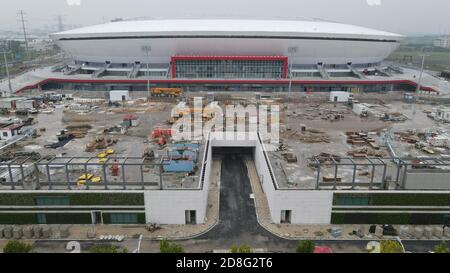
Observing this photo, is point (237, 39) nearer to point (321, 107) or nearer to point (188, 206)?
point (321, 107)

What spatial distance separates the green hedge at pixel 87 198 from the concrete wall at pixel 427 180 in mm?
18461

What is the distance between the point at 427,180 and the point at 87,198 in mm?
23295

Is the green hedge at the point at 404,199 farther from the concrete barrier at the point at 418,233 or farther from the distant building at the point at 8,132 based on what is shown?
the distant building at the point at 8,132

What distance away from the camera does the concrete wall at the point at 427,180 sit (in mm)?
22375

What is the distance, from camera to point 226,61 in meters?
Answer: 65.4

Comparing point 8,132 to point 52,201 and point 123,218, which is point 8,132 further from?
point 123,218

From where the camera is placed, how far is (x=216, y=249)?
64.1 feet

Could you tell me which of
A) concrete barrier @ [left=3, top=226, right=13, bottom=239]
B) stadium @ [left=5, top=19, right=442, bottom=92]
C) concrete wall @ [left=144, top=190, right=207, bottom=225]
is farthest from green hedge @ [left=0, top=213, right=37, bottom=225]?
stadium @ [left=5, top=19, right=442, bottom=92]

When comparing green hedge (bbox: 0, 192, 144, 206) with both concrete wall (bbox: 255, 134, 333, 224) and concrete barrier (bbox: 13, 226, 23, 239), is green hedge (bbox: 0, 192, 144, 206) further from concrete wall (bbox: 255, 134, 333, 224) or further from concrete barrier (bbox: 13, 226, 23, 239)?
concrete wall (bbox: 255, 134, 333, 224)

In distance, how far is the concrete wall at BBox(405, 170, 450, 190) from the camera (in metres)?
22.4

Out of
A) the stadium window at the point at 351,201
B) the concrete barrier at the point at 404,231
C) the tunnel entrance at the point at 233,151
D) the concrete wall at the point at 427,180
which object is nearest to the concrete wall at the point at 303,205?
the stadium window at the point at 351,201
